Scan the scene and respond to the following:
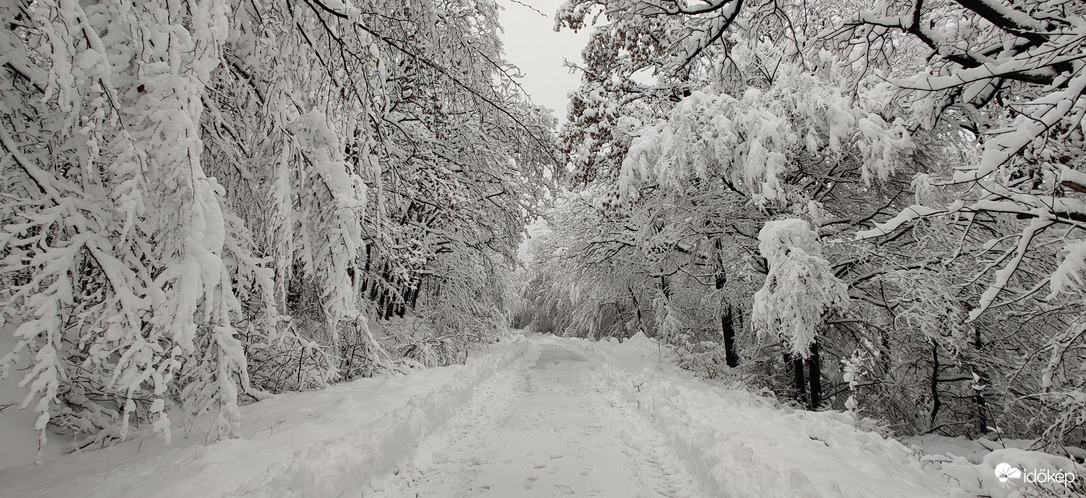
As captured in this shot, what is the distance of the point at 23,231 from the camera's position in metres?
2.71

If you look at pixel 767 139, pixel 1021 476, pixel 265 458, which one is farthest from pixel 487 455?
pixel 767 139

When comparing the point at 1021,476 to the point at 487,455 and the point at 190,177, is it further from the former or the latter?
the point at 190,177

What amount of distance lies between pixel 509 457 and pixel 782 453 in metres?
2.76

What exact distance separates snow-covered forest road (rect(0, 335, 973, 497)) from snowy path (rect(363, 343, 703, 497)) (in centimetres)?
2

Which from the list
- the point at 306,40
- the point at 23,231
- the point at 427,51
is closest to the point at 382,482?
the point at 23,231

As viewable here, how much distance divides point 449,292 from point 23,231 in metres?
11.8

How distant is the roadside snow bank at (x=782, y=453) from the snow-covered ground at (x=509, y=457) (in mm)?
18

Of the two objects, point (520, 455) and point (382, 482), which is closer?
point (382, 482)

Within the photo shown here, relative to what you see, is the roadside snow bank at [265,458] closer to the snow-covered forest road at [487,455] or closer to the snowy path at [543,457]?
the snow-covered forest road at [487,455]

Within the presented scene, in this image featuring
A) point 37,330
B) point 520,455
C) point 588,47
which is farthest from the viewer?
point 588,47

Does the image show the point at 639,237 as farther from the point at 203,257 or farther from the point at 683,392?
the point at 203,257

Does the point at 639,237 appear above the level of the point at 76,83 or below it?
above

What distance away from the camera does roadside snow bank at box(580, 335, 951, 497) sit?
351 cm

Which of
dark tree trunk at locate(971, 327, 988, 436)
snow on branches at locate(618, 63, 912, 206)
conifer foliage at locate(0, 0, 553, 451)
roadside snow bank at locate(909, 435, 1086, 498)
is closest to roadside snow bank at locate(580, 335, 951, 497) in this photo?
roadside snow bank at locate(909, 435, 1086, 498)
